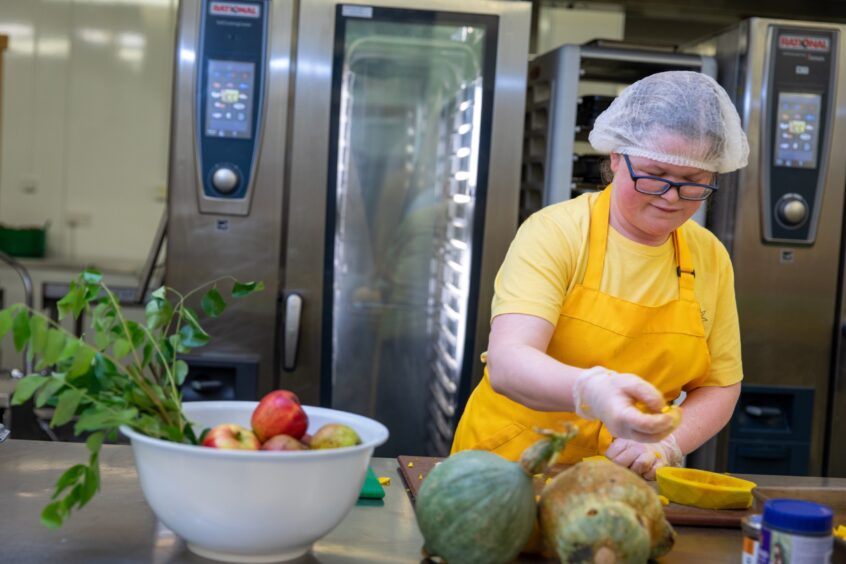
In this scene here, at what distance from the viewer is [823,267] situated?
3.38m

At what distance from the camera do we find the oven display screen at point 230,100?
3.11 meters

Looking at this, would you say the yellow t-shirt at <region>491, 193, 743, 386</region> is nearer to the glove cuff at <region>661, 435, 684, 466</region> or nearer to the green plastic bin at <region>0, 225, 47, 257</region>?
the glove cuff at <region>661, 435, 684, 466</region>

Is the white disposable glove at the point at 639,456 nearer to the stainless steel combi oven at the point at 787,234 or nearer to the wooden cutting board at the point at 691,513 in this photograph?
the wooden cutting board at the point at 691,513

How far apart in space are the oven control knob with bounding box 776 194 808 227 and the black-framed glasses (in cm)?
159

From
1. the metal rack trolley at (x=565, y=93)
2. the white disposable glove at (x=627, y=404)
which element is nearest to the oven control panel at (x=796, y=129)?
the metal rack trolley at (x=565, y=93)

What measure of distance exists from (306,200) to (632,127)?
4.73 feet

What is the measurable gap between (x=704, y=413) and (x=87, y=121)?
5.12 metres

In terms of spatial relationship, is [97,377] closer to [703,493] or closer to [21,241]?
[703,493]

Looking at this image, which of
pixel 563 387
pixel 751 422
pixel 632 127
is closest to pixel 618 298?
pixel 632 127

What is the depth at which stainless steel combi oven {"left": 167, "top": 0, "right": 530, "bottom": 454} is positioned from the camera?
3.12 meters

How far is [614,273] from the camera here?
6.68 ft

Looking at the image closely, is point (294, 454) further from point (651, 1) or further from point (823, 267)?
point (651, 1)

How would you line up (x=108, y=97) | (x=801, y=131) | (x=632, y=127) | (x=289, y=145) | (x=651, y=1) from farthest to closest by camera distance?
1. (x=108, y=97)
2. (x=651, y=1)
3. (x=801, y=131)
4. (x=289, y=145)
5. (x=632, y=127)

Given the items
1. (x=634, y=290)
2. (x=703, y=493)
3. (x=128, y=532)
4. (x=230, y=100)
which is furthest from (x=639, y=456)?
(x=230, y=100)
